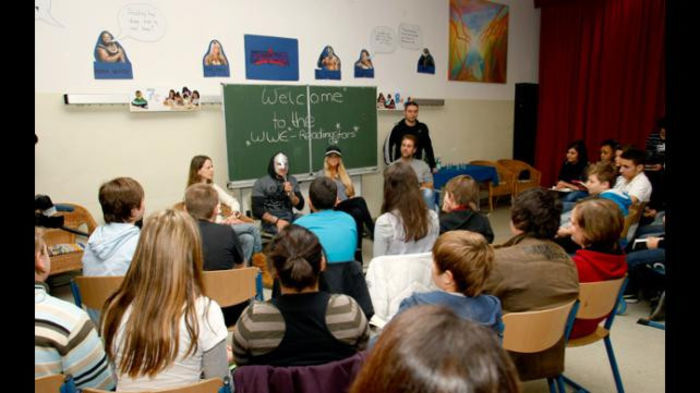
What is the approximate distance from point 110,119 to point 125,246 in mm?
2216

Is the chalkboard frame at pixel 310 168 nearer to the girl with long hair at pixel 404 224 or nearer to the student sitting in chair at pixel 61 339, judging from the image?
the girl with long hair at pixel 404 224

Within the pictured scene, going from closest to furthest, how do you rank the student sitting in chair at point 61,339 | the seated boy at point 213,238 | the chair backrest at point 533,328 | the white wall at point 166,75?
the student sitting in chair at point 61,339 < the chair backrest at point 533,328 < the seated boy at point 213,238 < the white wall at point 166,75

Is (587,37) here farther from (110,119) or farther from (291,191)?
(110,119)

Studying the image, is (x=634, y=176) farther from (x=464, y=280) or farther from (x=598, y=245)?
(x=464, y=280)

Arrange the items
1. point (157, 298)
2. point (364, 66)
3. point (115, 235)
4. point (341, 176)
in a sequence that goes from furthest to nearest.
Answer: point (364, 66) < point (341, 176) < point (115, 235) < point (157, 298)

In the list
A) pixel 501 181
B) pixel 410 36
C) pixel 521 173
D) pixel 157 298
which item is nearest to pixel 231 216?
pixel 157 298

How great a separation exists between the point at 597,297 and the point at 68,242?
157 inches

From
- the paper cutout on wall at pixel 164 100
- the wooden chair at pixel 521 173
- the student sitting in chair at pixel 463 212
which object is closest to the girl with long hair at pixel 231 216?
the paper cutout on wall at pixel 164 100

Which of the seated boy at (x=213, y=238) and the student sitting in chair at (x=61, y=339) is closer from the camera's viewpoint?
the student sitting in chair at (x=61, y=339)

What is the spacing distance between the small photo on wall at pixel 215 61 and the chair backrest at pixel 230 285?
2.89m

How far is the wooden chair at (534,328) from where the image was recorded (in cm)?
175

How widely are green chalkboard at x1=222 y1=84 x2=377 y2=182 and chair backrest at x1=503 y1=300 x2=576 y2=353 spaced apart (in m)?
3.52

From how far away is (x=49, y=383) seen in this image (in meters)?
1.29
